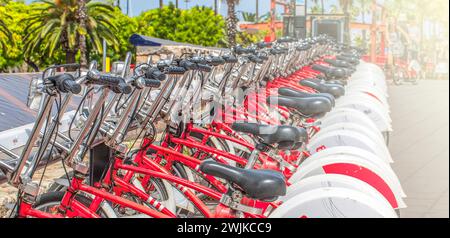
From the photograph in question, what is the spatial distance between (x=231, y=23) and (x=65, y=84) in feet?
106

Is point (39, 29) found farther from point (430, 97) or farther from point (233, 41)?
point (430, 97)

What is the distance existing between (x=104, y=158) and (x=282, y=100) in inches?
65.5

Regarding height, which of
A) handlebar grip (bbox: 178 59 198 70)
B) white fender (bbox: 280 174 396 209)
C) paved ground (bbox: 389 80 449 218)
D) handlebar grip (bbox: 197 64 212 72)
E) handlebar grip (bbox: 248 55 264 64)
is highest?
handlebar grip (bbox: 178 59 198 70)

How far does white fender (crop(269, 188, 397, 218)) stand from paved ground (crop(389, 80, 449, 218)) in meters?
2.63

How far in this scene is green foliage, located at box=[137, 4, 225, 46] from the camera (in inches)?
1470

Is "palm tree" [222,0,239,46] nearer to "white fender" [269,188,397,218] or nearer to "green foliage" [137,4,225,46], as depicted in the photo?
"green foliage" [137,4,225,46]

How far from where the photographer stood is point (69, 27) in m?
33.3

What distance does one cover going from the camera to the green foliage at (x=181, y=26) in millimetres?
37344

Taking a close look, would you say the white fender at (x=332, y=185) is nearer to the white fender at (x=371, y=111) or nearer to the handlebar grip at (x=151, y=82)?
the handlebar grip at (x=151, y=82)

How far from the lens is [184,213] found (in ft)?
13.5

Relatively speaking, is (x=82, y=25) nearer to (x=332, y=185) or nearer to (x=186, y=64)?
(x=186, y=64)

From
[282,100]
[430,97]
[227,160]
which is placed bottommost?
[430,97]

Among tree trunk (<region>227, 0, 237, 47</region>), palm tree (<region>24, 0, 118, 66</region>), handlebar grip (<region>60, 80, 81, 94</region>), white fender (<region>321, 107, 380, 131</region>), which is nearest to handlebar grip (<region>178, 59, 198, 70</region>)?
handlebar grip (<region>60, 80, 81, 94</region>)
